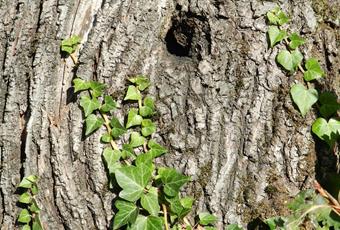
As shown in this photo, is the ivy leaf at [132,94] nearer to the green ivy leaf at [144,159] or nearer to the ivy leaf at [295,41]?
the green ivy leaf at [144,159]

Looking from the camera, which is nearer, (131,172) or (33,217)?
(131,172)

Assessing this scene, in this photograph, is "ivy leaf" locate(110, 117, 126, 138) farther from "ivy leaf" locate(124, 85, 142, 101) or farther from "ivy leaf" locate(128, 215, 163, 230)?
"ivy leaf" locate(128, 215, 163, 230)

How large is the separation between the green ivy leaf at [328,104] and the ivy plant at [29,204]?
1144mm

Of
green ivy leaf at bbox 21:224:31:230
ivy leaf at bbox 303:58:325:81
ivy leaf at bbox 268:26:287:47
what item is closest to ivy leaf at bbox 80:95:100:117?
green ivy leaf at bbox 21:224:31:230

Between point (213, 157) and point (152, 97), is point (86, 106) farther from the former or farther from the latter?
point (213, 157)

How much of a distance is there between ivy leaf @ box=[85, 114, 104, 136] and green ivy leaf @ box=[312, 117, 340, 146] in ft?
2.69

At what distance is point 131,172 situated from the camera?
81.9 inches

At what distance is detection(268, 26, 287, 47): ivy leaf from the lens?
2158mm

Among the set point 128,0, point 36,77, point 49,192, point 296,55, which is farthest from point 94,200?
point 296,55

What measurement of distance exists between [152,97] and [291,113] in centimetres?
54

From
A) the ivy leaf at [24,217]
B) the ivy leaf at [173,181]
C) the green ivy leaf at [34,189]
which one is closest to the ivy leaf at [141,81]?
the ivy leaf at [173,181]

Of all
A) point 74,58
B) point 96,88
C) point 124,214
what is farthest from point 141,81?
point 124,214

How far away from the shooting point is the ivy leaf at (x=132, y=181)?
6.79 ft

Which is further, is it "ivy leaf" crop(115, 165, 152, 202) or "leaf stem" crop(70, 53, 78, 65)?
"leaf stem" crop(70, 53, 78, 65)
